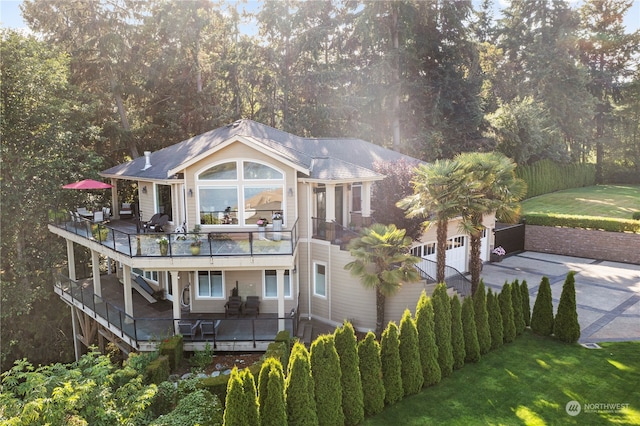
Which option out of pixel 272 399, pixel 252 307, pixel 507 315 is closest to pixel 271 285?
pixel 252 307

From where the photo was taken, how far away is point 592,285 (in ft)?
66.3

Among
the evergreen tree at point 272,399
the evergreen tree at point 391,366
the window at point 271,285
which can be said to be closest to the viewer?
the evergreen tree at point 272,399

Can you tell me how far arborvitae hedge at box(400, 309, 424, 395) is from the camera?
37.8 ft

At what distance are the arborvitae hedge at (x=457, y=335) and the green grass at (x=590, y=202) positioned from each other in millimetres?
19837

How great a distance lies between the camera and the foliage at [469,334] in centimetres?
1319

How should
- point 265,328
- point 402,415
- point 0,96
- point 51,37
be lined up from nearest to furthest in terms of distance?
point 402,415 → point 265,328 → point 0,96 → point 51,37

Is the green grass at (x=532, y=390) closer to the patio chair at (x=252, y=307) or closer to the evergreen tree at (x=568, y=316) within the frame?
the evergreen tree at (x=568, y=316)

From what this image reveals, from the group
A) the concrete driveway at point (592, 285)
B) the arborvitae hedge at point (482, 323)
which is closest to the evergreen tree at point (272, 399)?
the arborvitae hedge at point (482, 323)

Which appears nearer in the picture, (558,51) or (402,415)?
(402,415)

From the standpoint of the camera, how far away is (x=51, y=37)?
94.4ft

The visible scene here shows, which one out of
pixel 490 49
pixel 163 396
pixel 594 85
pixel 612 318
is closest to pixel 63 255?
pixel 163 396

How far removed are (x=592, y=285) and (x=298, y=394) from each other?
1755cm

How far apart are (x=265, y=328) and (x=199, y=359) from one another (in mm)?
2498

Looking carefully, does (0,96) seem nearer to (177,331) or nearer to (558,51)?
(177,331)
